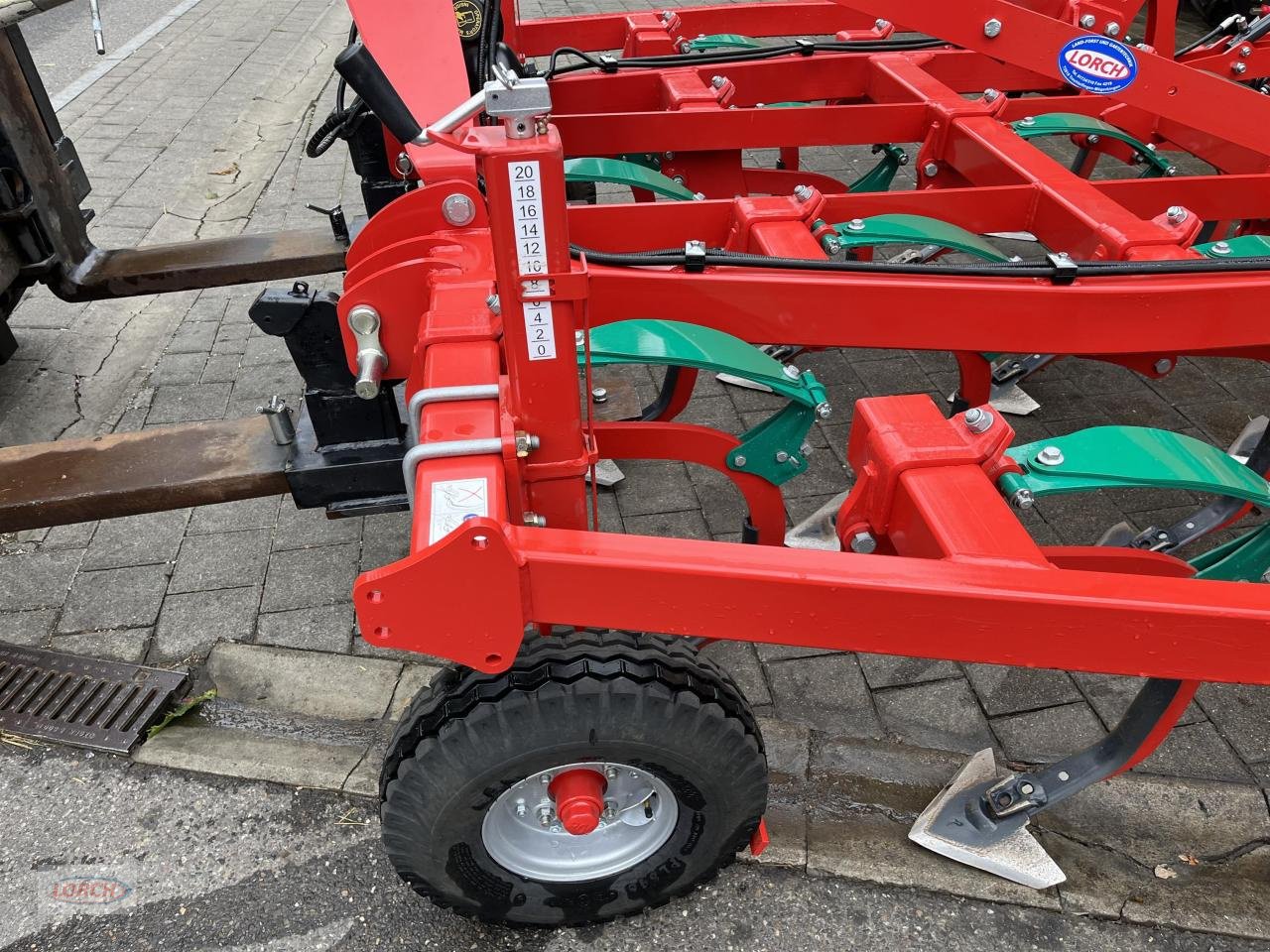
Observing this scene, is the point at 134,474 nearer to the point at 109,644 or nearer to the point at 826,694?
the point at 109,644

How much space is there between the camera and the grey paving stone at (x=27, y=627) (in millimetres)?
2719

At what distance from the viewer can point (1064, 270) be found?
1945 mm

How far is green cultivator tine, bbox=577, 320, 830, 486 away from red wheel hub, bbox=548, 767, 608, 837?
0.89 meters

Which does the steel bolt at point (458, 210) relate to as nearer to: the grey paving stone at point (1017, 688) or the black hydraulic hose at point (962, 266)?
the black hydraulic hose at point (962, 266)

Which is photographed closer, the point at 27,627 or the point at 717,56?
Result: the point at 27,627

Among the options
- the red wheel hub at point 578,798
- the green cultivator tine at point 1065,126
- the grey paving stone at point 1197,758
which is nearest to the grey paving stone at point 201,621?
the red wheel hub at point 578,798

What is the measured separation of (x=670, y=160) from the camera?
354 centimetres

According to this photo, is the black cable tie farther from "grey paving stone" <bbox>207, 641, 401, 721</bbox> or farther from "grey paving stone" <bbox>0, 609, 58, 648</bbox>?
"grey paving stone" <bbox>0, 609, 58, 648</bbox>

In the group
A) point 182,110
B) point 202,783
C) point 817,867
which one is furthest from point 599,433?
point 182,110

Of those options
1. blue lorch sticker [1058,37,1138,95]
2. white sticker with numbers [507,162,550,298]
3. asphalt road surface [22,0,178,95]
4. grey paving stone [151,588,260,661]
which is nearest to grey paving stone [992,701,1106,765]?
blue lorch sticker [1058,37,1138,95]

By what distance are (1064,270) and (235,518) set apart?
277cm

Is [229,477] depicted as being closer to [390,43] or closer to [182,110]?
[390,43]

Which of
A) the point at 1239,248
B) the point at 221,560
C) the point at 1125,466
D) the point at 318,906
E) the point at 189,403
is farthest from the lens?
the point at 189,403

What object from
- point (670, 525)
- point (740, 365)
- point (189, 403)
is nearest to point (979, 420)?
point (740, 365)
